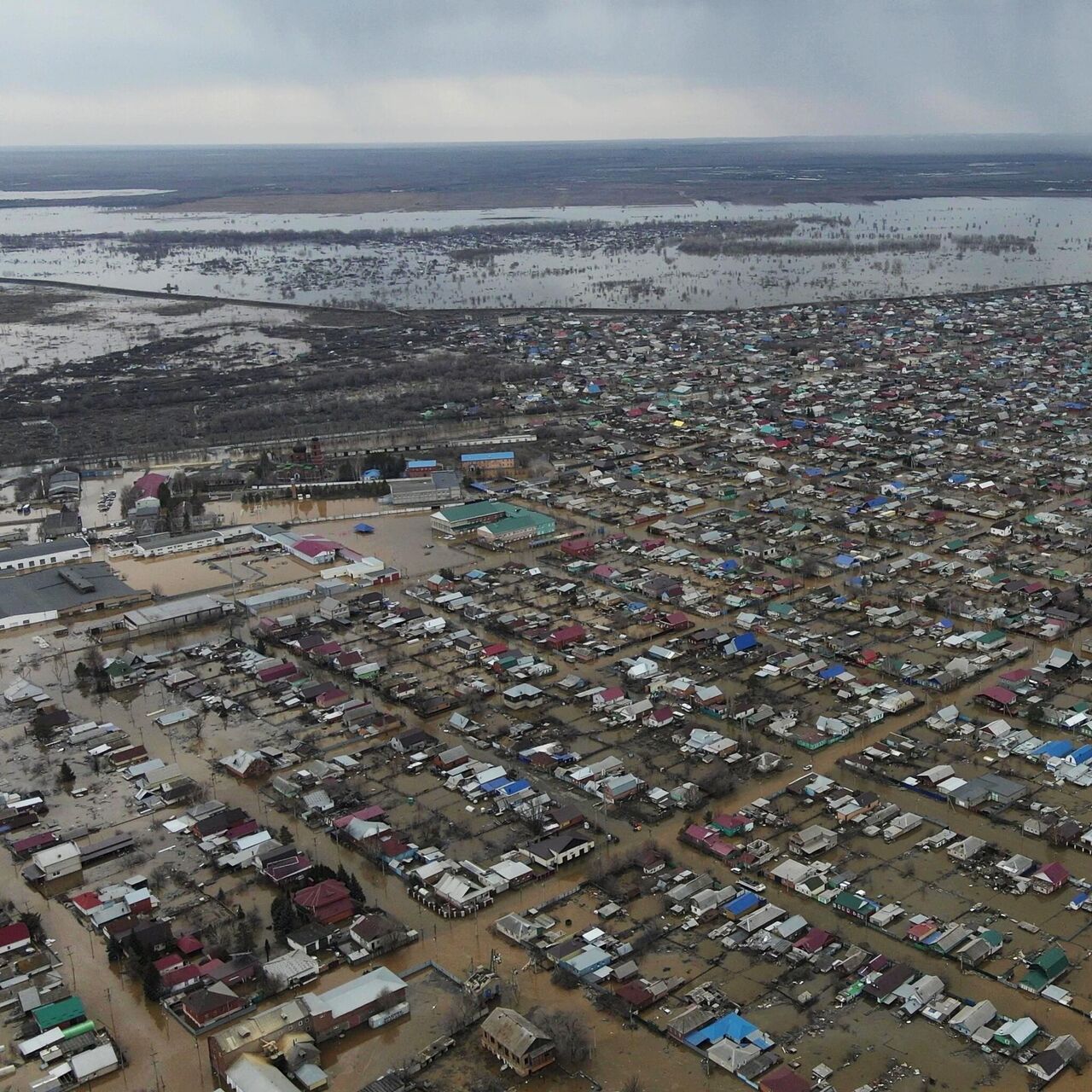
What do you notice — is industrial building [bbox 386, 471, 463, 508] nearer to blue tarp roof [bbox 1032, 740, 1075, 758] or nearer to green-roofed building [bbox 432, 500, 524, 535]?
green-roofed building [bbox 432, 500, 524, 535]

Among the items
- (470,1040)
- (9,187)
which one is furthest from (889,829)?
(9,187)

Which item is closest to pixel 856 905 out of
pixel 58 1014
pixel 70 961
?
pixel 58 1014

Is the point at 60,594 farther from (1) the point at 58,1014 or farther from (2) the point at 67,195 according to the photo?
(2) the point at 67,195

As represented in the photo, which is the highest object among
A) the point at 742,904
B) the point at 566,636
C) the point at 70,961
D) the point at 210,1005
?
the point at 566,636

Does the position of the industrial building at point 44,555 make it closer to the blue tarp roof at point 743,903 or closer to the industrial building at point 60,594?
the industrial building at point 60,594

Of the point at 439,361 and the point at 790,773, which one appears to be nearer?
the point at 790,773

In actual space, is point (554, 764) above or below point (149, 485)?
below

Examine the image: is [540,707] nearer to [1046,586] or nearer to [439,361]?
[1046,586]
